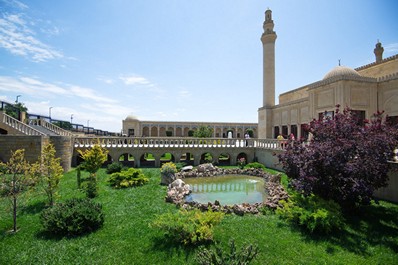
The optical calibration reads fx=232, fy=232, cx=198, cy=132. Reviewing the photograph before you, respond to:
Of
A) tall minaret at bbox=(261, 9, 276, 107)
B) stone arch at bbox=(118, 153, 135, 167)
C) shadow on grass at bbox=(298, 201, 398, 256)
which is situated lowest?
shadow on grass at bbox=(298, 201, 398, 256)

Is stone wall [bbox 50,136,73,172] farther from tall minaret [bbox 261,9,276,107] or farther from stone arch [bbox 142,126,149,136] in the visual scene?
stone arch [bbox 142,126,149,136]

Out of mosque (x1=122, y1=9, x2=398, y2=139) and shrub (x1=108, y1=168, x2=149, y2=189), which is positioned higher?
mosque (x1=122, y1=9, x2=398, y2=139)

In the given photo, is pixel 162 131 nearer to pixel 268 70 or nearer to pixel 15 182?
pixel 268 70

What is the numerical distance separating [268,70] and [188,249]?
91.5 feet

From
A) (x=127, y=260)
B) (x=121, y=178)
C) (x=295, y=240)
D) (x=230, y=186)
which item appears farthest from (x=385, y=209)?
(x=121, y=178)

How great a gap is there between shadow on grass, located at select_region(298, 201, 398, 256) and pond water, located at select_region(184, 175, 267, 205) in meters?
3.78

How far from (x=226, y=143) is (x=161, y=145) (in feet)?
20.3

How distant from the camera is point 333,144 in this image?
8.75m

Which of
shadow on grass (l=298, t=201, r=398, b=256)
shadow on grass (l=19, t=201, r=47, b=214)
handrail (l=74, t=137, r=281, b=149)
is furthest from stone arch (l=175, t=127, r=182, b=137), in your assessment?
shadow on grass (l=298, t=201, r=398, b=256)

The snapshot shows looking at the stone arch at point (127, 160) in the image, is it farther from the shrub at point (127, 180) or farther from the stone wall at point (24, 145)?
the stone wall at point (24, 145)

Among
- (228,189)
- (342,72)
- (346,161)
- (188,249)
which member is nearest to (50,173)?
(188,249)

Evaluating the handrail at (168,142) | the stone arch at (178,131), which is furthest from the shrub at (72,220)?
the stone arch at (178,131)

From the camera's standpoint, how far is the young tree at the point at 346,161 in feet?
26.3

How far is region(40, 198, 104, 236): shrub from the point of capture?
740cm
